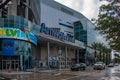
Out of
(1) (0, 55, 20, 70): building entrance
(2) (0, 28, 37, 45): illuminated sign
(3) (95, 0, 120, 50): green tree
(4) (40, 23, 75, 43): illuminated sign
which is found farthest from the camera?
(4) (40, 23, 75, 43): illuminated sign

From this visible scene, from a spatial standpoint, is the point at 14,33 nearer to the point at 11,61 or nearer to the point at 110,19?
the point at 11,61

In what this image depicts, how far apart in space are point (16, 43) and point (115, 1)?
4334 cm

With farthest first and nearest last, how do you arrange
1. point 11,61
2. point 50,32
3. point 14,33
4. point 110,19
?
point 50,32 → point 11,61 → point 14,33 → point 110,19

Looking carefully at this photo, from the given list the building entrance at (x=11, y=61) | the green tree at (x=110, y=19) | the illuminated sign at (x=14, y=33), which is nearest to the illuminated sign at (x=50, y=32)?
the illuminated sign at (x=14, y=33)

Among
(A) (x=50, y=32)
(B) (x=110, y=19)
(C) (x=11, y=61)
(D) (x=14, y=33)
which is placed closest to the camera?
(B) (x=110, y=19)

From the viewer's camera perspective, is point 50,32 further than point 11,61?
Yes

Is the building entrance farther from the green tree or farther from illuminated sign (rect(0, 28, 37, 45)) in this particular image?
the green tree

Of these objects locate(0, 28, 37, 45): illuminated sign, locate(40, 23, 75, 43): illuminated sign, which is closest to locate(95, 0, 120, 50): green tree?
locate(0, 28, 37, 45): illuminated sign

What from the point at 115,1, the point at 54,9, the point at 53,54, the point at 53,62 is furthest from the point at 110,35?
the point at 54,9

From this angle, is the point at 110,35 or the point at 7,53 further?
the point at 7,53

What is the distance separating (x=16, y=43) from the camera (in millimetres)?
58438

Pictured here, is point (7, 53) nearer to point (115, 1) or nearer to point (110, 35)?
point (110, 35)

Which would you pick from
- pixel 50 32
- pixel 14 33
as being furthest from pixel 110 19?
pixel 50 32

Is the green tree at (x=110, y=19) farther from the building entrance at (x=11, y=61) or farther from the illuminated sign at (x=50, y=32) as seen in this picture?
the illuminated sign at (x=50, y=32)
